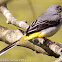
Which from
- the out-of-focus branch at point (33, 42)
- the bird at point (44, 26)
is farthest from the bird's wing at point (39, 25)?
the out-of-focus branch at point (33, 42)

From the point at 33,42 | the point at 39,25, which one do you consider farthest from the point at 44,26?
the point at 33,42

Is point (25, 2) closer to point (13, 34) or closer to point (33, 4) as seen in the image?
point (33, 4)

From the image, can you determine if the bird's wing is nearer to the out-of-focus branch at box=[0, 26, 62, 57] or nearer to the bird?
the bird

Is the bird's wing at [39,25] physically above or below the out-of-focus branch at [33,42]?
above

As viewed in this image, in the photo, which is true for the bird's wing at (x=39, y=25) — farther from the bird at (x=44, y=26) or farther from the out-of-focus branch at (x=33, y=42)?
the out-of-focus branch at (x=33, y=42)

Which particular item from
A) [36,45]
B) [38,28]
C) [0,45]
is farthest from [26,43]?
[0,45]

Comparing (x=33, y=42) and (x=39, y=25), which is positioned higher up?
(x=39, y=25)

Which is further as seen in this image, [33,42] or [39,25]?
[33,42]

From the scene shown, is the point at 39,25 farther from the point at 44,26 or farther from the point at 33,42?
the point at 33,42

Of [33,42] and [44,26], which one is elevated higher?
[44,26]
